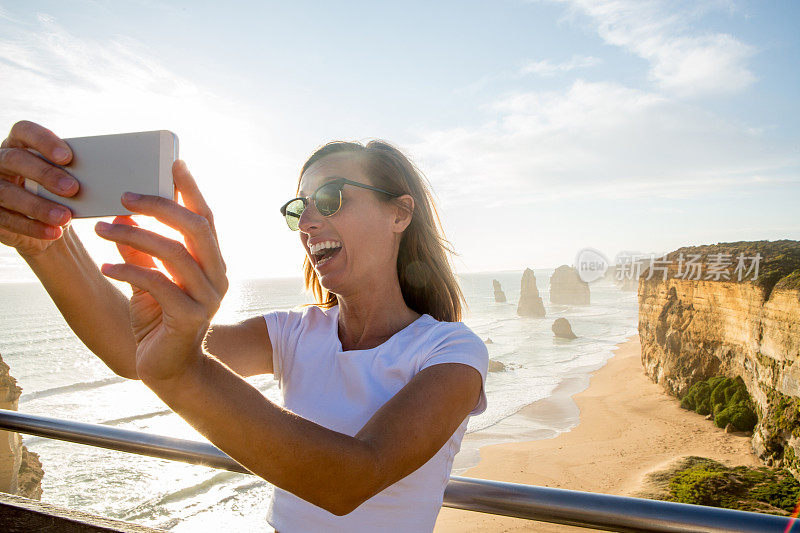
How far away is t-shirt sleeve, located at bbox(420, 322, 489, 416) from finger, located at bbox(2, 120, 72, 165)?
966 millimetres

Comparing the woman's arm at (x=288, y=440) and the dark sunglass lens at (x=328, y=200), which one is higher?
the dark sunglass lens at (x=328, y=200)

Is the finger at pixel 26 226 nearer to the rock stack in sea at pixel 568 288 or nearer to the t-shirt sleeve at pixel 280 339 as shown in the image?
the t-shirt sleeve at pixel 280 339

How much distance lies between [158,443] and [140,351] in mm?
1126

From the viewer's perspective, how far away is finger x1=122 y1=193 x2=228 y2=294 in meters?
0.79

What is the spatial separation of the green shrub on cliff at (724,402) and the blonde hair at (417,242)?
1155 inches

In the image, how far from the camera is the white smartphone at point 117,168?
86cm

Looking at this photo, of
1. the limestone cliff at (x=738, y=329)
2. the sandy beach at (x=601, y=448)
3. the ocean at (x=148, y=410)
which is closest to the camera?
the ocean at (x=148, y=410)

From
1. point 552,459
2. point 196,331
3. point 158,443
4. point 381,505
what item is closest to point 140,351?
point 196,331

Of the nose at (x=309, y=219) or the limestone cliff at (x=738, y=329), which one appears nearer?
the nose at (x=309, y=219)

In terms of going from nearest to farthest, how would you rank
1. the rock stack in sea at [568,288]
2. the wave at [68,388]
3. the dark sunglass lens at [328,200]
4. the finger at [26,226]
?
the finger at [26,226], the dark sunglass lens at [328,200], the wave at [68,388], the rock stack in sea at [568,288]

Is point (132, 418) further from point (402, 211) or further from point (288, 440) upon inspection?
point (288, 440)

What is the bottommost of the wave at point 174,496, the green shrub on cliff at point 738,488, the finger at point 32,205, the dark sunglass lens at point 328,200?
the wave at point 174,496

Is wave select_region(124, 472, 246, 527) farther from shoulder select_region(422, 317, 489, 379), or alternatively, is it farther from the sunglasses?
shoulder select_region(422, 317, 489, 379)

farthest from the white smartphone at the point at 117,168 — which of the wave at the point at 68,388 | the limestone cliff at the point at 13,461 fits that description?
the wave at the point at 68,388
